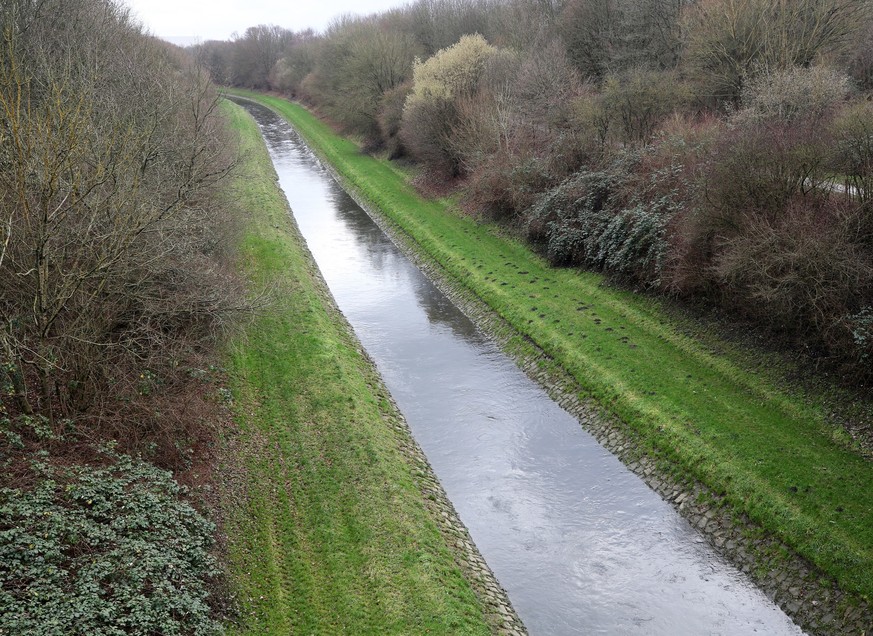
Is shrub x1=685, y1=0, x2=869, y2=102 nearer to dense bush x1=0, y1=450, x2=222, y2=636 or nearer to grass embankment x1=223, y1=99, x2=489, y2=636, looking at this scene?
grass embankment x1=223, y1=99, x2=489, y2=636

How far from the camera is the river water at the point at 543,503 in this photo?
566 inches

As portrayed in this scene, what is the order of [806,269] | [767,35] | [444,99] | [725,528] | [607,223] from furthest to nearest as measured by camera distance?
1. [444,99]
2. [767,35]
3. [607,223]
4. [806,269]
5. [725,528]

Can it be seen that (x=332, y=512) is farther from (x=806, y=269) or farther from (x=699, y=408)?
(x=806, y=269)

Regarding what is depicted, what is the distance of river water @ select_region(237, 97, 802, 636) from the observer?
14375 millimetres

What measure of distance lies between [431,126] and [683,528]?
35.7 meters

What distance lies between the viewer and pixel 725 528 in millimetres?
16188

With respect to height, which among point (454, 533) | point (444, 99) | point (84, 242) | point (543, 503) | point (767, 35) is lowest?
point (454, 533)

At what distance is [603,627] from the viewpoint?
14031mm

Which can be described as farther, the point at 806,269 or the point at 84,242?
the point at 806,269

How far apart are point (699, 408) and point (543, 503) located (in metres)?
5.74

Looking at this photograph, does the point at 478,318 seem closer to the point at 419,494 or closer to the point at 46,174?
the point at 419,494

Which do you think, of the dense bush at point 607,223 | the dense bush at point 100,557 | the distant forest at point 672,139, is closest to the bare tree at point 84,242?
the dense bush at point 100,557

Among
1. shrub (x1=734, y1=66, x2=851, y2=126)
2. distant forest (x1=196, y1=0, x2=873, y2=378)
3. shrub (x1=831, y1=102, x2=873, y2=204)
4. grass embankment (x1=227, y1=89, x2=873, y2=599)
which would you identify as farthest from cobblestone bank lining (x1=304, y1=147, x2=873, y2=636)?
shrub (x1=734, y1=66, x2=851, y2=126)

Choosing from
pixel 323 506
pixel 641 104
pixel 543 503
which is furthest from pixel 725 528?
pixel 641 104
